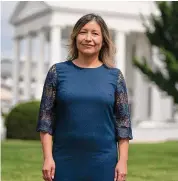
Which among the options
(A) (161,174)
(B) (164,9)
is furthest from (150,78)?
(A) (161,174)

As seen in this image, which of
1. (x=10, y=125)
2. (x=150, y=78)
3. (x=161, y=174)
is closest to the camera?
(x=161, y=174)

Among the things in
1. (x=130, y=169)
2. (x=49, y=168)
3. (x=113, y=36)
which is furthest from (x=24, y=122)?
(x=113, y=36)

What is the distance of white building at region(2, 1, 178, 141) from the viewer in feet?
140

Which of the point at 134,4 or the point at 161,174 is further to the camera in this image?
the point at 134,4

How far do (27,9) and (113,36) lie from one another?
271 inches

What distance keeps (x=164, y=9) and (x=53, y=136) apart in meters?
23.4

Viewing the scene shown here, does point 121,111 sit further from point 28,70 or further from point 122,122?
point 28,70

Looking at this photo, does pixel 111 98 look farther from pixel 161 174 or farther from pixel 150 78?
pixel 150 78

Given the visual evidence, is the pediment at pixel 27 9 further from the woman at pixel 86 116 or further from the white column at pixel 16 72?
the woman at pixel 86 116

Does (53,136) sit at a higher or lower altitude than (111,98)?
lower

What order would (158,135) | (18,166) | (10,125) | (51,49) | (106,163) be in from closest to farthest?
(106,163) → (18,166) → (10,125) → (158,135) → (51,49)

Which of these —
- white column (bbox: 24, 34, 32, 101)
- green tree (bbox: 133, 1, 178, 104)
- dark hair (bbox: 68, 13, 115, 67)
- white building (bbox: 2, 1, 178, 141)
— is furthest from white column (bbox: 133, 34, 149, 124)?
dark hair (bbox: 68, 13, 115, 67)

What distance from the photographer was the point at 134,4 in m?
45.4

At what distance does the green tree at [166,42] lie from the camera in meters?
25.8
